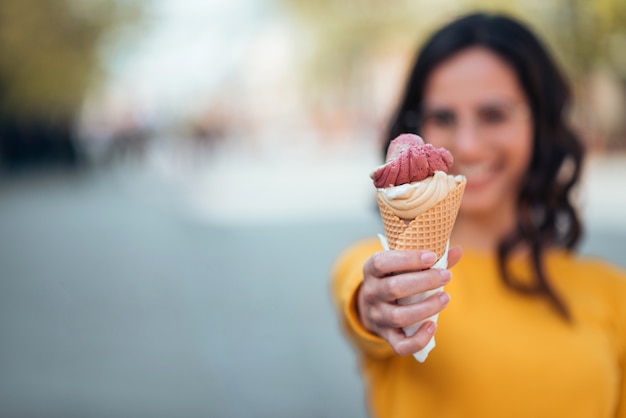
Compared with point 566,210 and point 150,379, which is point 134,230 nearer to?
point 150,379

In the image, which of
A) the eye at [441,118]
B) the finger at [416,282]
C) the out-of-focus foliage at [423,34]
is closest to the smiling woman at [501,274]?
the eye at [441,118]

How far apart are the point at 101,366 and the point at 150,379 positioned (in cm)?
50

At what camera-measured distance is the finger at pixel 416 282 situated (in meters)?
1.15

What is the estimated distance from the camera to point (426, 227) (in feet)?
4.09

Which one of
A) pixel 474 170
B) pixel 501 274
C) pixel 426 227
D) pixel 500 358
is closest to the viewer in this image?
pixel 426 227

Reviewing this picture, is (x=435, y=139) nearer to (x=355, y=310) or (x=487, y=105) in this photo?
(x=487, y=105)

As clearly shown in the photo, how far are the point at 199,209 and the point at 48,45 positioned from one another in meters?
12.4

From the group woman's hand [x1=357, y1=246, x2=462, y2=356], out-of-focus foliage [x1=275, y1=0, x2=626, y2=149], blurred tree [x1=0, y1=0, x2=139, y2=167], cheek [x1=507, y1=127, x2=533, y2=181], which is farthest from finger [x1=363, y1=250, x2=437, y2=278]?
blurred tree [x1=0, y1=0, x2=139, y2=167]

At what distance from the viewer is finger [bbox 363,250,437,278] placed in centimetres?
114

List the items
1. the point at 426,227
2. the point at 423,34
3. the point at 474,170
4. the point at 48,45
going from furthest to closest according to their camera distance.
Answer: the point at 48,45
the point at 423,34
the point at 474,170
the point at 426,227

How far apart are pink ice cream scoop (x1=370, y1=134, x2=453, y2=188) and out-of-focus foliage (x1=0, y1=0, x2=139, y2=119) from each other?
20025mm

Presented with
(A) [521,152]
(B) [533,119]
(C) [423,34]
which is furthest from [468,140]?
(C) [423,34]

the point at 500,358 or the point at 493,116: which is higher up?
the point at 493,116

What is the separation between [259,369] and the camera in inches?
196
